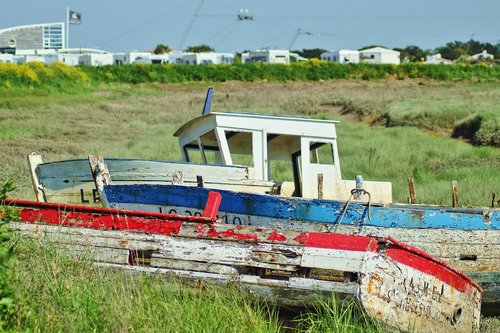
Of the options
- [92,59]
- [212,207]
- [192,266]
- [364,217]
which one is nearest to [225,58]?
[92,59]

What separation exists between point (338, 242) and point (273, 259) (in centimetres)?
53

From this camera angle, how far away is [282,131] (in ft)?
37.3

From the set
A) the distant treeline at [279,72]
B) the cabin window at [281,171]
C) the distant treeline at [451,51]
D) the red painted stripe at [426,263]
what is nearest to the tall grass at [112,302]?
the red painted stripe at [426,263]

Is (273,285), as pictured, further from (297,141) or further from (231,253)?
(297,141)

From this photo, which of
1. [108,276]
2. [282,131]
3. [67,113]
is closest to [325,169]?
[282,131]

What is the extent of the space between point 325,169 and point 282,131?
2.37 feet

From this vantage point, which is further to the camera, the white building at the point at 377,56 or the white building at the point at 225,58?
the white building at the point at 377,56

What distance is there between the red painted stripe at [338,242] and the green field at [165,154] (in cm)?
48

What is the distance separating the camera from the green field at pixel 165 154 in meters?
6.12

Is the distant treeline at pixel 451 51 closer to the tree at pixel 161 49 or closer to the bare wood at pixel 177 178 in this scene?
the tree at pixel 161 49

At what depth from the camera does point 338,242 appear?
23.3ft

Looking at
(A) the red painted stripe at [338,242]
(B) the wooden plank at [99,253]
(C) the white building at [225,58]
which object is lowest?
(B) the wooden plank at [99,253]

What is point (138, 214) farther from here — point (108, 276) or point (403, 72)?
point (403, 72)

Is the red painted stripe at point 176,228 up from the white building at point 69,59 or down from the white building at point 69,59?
down
